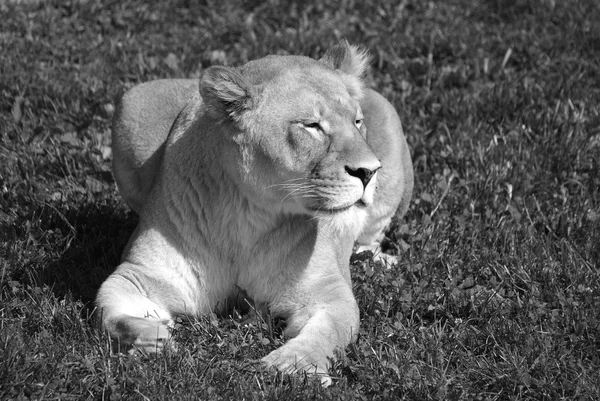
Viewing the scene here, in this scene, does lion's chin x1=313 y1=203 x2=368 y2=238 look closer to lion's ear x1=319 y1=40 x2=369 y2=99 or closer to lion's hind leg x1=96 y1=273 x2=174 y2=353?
lion's ear x1=319 y1=40 x2=369 y2=99

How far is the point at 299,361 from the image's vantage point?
11.6 feet

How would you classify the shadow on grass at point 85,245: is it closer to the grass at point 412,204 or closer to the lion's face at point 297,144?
the grass at point 412,204

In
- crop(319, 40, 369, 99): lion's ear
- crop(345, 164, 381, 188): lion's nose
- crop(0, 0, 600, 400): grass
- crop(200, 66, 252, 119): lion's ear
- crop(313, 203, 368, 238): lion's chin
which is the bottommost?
crop(0, 0, 600, 400): grass

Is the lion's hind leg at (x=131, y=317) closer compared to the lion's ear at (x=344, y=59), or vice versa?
the lion's hind leg at (x=131, y=317)

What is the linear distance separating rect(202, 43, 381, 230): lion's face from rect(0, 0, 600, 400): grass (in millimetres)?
598

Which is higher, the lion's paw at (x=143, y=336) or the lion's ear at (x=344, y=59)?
the lion's ear at (x=344, y=59)

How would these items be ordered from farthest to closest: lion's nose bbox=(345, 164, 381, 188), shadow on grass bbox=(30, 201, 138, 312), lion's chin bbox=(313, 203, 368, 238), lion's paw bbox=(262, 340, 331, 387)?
shadow on grass bbox=(30, 201, 138, 312)
lion's chin bbox=(313, 203, 368, 238)
lion's nose bbox=(345, 164, 381, 188)
lion's paw bbox=(262, 340, 331, 387)

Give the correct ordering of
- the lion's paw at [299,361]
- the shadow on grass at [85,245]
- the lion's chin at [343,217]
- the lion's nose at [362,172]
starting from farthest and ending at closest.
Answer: the shadow on grass at [85,245] → the lion's chin at [343,217] → the lion's nose at [362,172] → the lion's paw at [299,361]

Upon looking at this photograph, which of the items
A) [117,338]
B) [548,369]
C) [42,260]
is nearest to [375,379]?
[548,369]

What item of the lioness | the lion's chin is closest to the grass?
the lioness

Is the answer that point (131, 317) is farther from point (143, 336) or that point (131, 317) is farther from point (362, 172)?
point (362, 172)

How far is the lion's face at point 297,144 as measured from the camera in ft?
12.1

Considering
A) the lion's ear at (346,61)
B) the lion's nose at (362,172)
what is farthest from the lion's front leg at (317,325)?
the lion's ear at (346,61)

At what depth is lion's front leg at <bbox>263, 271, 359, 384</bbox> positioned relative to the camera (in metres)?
3.55
